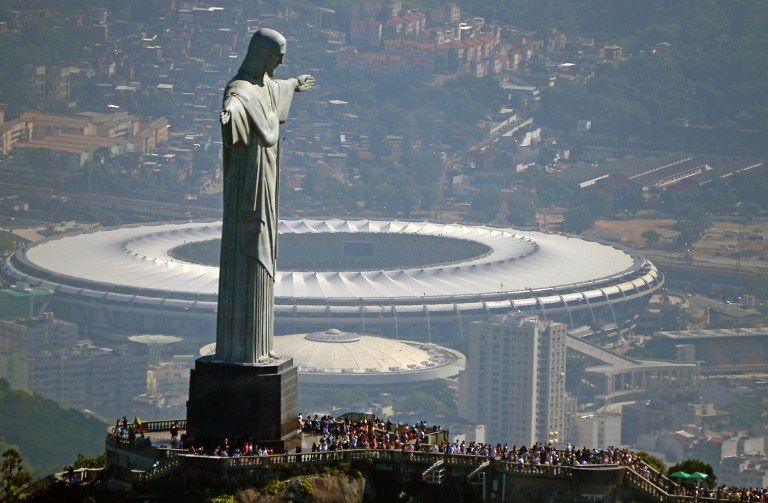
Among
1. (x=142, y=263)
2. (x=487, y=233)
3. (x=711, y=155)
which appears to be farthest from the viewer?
(x=711, y=155)

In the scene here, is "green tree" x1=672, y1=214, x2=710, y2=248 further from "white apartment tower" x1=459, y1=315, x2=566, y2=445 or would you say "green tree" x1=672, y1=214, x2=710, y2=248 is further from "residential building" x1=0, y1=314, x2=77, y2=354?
"residential building" x1=0, y1=314, x2=77, y2=354

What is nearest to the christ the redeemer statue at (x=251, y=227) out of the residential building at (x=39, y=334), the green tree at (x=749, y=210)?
the residential building at (x=39, y=334)

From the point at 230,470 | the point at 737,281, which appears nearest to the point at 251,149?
the point at 230,470

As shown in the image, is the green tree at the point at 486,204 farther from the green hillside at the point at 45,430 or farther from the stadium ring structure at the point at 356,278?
the green hillside at the point at 45,430

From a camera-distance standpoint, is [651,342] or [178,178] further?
[178,178]

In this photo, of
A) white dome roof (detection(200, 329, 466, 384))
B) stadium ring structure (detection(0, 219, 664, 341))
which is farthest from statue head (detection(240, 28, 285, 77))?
stadium ring structure (detection(0, 219, 664, 341))

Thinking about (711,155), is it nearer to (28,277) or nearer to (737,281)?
(737,281)
